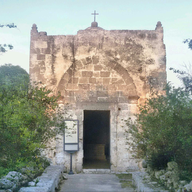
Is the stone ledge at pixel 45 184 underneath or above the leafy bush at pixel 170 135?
underneath

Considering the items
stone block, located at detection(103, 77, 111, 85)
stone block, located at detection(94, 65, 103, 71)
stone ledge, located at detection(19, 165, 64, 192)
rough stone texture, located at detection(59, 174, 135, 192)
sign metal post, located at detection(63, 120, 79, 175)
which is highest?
stone block, located at detection(94, 65, 103, 71)

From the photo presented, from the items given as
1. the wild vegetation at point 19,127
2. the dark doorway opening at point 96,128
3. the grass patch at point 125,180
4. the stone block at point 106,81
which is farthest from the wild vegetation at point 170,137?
the dark doorway opening at point 96,128

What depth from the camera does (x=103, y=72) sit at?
9250 millimetres

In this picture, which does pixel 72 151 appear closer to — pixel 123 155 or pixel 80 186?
pixel 123 155

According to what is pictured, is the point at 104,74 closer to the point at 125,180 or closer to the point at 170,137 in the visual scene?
the point at 125,180

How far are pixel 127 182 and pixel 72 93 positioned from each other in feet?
11.3

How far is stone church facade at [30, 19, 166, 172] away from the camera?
29.4 feet

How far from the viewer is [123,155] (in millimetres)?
8891

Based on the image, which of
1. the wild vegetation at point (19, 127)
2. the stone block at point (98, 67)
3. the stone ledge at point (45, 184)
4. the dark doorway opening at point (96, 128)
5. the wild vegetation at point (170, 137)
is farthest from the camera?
the dark doorway opening at point (96, 128)

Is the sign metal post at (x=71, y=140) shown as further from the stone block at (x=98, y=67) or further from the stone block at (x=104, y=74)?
the stone block at (x=98, y=67)

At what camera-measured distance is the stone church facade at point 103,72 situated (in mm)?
8969

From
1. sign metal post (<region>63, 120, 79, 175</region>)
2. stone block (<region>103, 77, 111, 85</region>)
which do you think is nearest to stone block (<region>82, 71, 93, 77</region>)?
stone block (<region>103, 77, 111, 85</region>)

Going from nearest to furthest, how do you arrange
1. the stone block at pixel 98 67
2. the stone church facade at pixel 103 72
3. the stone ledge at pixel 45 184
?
the stone ledge at pixel 45 184 → the stone church facade at pixel 103 72 → the stone block at pixel 98 67

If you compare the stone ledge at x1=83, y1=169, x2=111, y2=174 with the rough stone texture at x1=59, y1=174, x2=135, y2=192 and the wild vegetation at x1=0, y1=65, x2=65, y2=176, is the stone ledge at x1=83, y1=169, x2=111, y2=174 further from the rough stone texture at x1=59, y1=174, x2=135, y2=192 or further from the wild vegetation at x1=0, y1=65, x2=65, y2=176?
the wild vegetation at x1=0, y1=65, x2=65, y2=176
